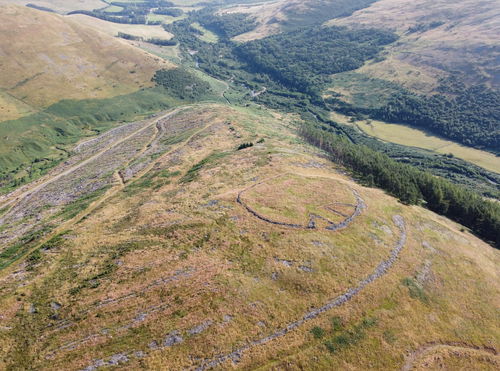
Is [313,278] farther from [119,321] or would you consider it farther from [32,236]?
[32,236]

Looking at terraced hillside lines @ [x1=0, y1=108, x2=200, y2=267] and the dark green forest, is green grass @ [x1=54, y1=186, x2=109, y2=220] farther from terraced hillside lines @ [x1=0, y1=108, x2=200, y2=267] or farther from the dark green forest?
the dark green forest

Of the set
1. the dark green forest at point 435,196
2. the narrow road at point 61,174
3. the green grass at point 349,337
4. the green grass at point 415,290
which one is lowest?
the dark green forest at point 435,196

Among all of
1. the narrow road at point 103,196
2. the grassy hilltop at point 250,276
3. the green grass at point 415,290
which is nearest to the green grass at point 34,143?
the narrow road at point 103,196

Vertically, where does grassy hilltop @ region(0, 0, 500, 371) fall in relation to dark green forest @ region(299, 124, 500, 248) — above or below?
above

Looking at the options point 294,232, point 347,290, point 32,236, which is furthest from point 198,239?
point 32,236

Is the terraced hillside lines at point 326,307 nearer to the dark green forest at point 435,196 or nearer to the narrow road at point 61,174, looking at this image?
the dark green forest at point 435,196

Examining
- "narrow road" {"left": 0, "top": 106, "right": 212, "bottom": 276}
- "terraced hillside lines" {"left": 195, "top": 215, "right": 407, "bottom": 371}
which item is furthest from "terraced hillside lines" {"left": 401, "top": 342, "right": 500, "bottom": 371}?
"narrow road" {"left": 0, "top": 106, "right": 212, "bottom": 276}

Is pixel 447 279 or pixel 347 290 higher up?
pixel 347 290
